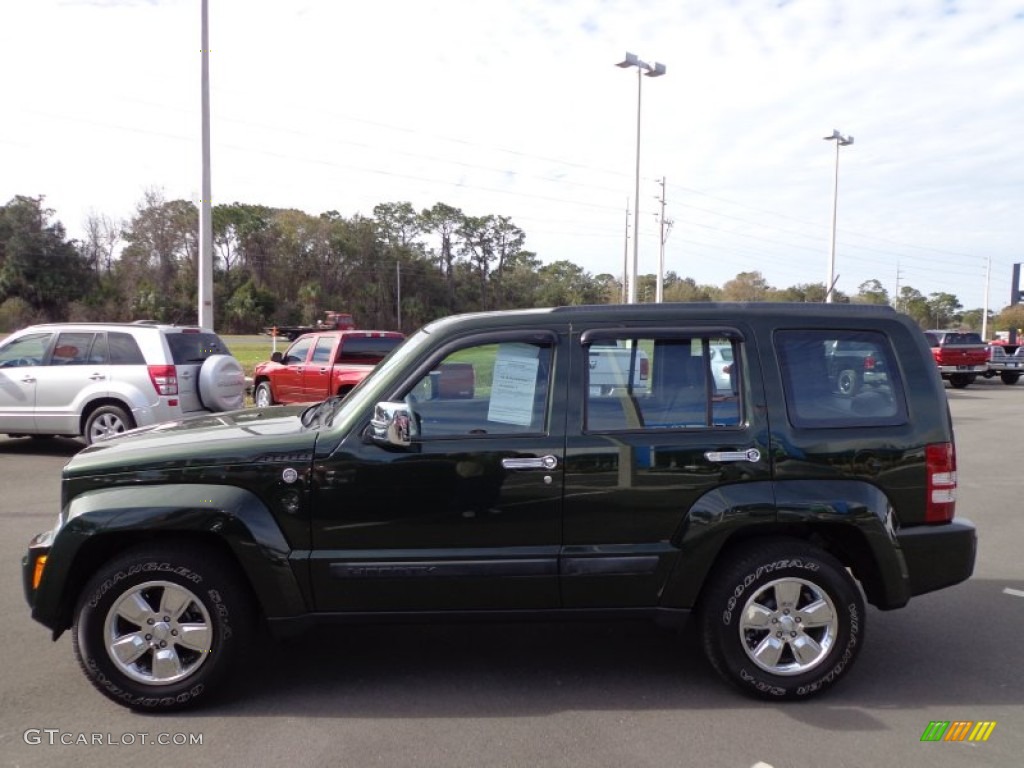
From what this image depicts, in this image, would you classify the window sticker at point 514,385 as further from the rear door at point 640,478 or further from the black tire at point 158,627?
the black tire at point 158,627

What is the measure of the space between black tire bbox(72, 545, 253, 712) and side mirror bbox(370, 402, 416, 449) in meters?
1.00

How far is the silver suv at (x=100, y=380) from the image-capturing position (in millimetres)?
10531

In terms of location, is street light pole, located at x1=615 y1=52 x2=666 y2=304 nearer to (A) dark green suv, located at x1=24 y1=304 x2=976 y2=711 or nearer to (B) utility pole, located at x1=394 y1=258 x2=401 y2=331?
(A) dark green suv, located at x1=24 y1=304 x2=976 y2=711

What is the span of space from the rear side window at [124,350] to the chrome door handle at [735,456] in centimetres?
879

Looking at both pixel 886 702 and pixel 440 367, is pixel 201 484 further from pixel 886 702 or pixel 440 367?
pixel 886 702

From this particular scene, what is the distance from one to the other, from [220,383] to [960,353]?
23.6 metres

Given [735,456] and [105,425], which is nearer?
[735,456]

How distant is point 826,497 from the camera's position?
3.99 m

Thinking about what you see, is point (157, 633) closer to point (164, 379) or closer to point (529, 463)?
point (529, 463)

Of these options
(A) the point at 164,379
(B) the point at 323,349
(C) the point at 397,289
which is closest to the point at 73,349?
(A) the point at 164,379

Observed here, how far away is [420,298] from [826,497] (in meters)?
81.5

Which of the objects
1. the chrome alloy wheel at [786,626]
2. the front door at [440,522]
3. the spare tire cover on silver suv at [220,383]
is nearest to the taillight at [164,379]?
the spare tire cover on silver suv at [220,383]

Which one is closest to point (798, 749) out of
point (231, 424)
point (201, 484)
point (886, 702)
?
point (886, 702)

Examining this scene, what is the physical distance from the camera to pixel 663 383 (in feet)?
13.5
